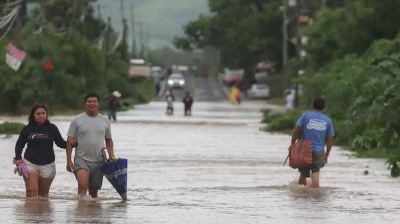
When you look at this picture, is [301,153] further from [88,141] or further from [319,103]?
[88,141]

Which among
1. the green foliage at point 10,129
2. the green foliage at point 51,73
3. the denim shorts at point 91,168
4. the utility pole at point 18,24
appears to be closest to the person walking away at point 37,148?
the denim shorts at point 91,168

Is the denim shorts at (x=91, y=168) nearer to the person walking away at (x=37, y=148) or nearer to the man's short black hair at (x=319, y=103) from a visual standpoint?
the person walking away at (x=37, y=148)

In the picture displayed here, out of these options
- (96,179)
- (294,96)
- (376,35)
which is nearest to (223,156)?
(96,179)

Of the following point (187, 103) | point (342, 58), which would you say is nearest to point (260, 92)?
point (187, 103)

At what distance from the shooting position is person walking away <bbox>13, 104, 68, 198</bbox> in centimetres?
1633

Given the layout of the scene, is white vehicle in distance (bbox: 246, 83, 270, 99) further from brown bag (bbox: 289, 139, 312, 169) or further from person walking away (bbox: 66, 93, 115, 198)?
person walking away (bbox: 66, 93, 115, 198)

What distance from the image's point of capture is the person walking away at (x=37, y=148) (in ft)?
53.6

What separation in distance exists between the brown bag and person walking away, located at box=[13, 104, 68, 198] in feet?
14.5

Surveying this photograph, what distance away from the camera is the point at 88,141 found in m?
16.5

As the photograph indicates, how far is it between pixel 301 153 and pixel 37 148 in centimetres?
495

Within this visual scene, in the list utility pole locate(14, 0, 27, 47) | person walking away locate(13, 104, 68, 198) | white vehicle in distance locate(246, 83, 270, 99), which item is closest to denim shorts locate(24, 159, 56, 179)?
person walking away locate(13, 104, 68, 198)

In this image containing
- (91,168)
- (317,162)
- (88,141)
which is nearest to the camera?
(88,141)

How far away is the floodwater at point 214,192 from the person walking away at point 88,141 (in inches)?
17.1

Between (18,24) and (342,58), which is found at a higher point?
(18,24)
